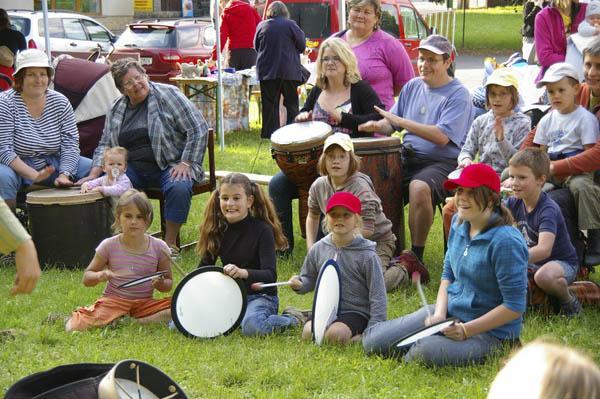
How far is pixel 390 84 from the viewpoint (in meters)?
6.89

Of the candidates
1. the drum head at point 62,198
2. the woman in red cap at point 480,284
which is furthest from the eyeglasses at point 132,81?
the woman in red cap at point 480,284

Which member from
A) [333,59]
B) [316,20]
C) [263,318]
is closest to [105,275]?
[263,318]

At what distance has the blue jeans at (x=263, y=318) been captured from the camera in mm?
4941

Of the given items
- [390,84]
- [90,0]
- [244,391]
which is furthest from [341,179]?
[90,0]

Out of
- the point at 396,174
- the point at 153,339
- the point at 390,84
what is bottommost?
the point at 153,339

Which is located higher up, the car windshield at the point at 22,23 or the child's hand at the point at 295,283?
the car windshield at the point at 22,23

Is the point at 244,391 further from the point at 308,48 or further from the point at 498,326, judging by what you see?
the point at 308,48

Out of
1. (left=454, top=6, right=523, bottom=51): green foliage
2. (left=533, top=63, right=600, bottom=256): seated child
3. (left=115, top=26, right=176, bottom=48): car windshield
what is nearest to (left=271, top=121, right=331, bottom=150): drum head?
(left=533, top=63, right=600, bottom=256): seated child

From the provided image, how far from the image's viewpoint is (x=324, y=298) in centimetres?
471

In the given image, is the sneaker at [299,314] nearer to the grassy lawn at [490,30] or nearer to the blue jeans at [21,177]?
the blue jeans at [21,177]

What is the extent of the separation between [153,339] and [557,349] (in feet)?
11.5

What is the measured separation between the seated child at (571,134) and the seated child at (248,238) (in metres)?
1.62

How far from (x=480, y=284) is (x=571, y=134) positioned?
1.55 meters

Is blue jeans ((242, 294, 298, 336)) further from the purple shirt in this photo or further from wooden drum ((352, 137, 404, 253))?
the purple shirt
